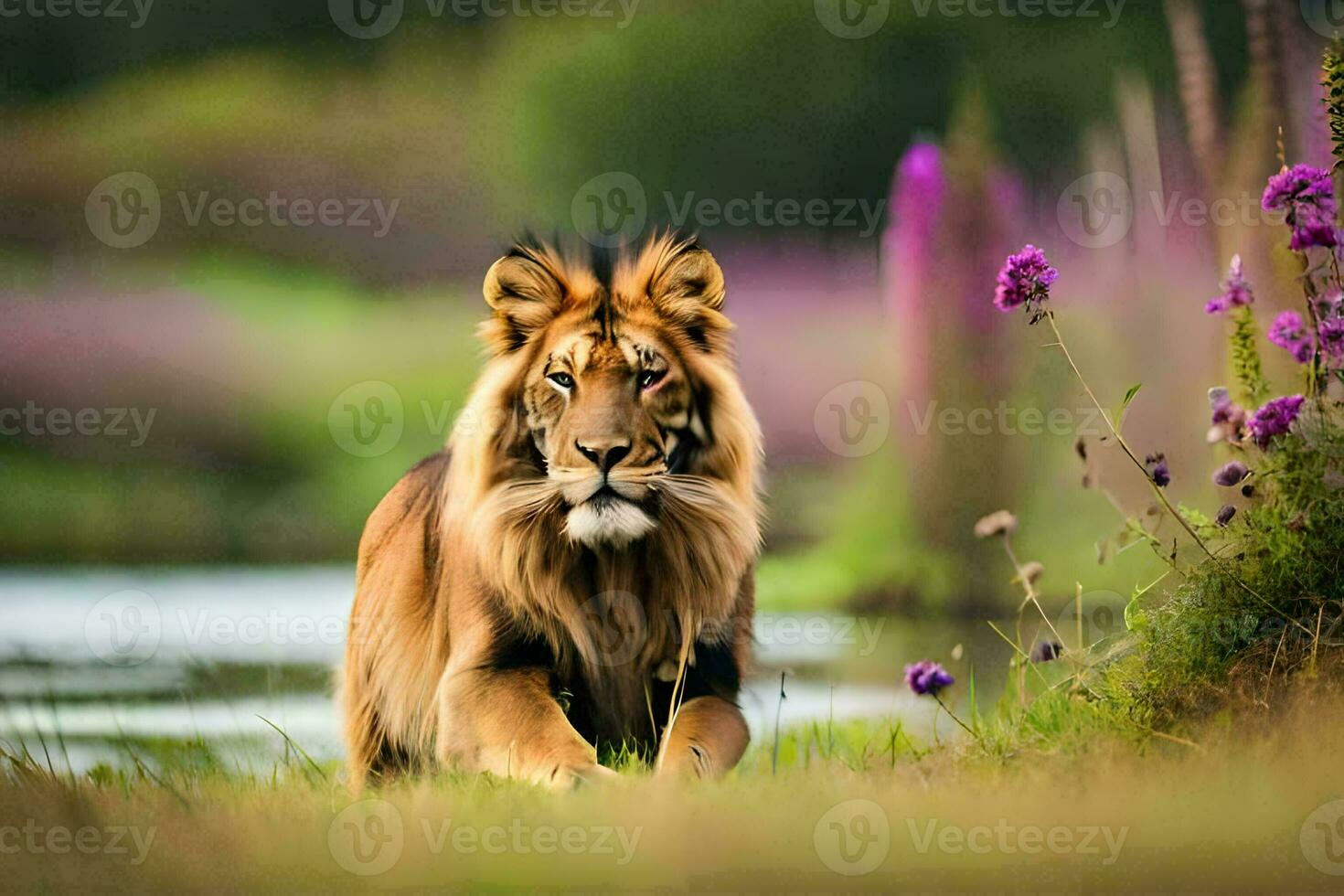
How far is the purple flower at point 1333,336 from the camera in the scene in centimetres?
359

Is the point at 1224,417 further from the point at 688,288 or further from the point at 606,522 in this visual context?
the point at 606,522

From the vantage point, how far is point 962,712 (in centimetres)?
574

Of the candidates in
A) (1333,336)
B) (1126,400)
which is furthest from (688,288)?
(1333,336)

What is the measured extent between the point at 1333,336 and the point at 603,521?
5.67ft

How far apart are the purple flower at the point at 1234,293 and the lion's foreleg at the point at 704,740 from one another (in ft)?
4.91

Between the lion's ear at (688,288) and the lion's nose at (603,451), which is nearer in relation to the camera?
the lion's nose at (603,451)

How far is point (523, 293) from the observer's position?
148 inches

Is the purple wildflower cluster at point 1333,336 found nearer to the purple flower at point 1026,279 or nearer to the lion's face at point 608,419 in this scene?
the purple flower at point 1026,279

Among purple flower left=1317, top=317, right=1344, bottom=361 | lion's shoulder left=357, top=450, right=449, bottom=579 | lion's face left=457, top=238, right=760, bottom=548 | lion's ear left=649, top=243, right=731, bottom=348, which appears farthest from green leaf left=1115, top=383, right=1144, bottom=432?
lion's shoulder left=357, top=450, right=449, bottom=579

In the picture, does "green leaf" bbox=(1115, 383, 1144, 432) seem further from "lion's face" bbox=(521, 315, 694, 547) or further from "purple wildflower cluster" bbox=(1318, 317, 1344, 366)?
"lion's face" bbox=(521, 315, 694, 547)

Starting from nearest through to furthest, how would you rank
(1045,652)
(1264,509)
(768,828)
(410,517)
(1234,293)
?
(768,828)
(1264,509)
(1234,293)
(1045,652)
(410,517)

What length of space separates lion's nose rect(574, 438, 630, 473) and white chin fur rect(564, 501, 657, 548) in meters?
0.09

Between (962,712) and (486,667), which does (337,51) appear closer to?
(962,712)

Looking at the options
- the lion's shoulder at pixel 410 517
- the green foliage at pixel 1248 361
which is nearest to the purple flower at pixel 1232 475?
the green foliage at pixel 1248 361
